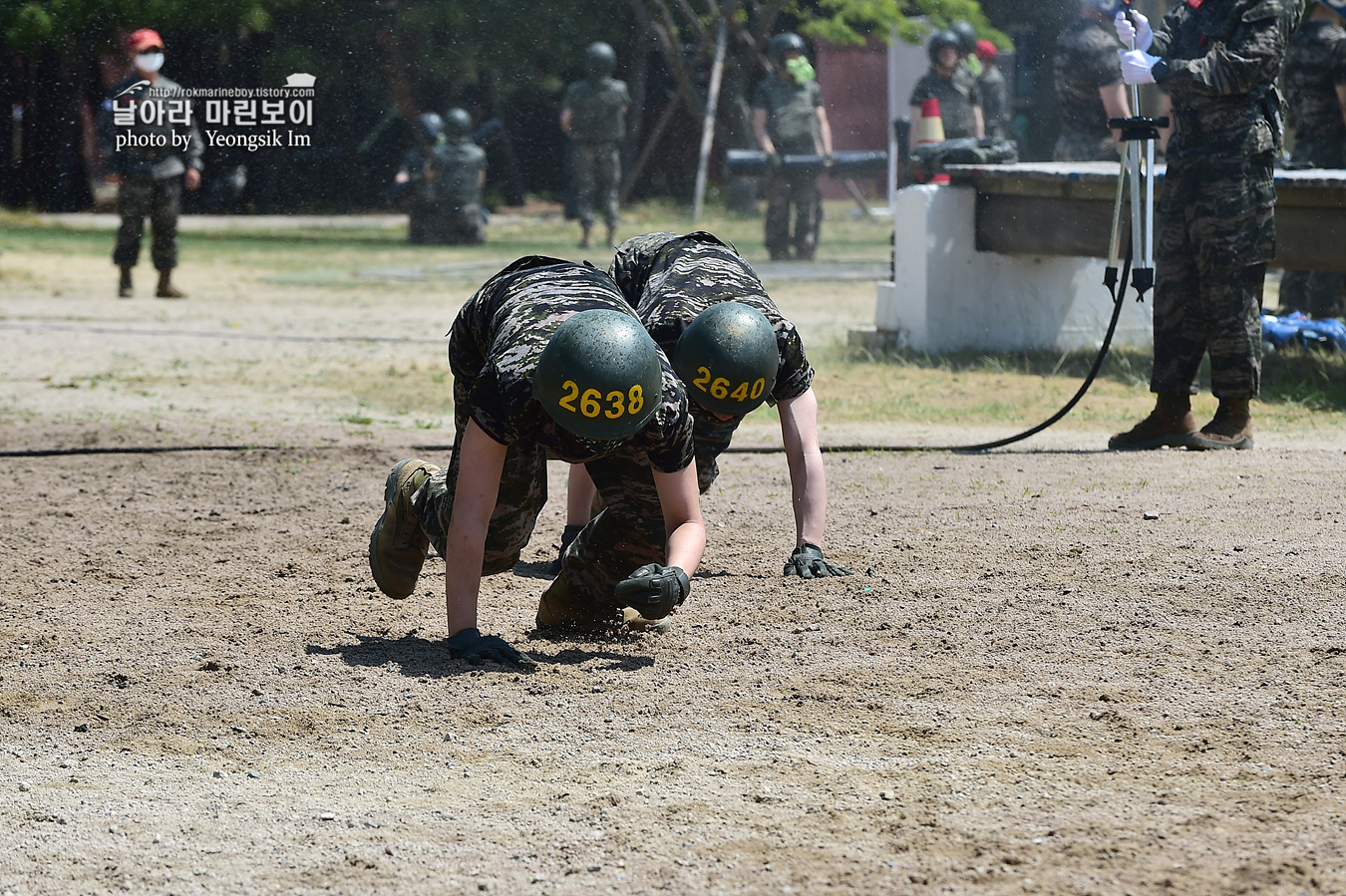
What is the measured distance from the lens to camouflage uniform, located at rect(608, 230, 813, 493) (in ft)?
14.3

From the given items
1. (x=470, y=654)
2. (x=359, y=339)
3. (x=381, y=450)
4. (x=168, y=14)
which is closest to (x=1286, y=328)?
(x=381, y=450)

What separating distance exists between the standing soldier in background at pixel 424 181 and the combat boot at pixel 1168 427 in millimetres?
12815

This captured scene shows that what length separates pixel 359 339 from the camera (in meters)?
10.9

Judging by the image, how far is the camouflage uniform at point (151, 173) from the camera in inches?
507

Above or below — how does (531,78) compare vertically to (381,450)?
above

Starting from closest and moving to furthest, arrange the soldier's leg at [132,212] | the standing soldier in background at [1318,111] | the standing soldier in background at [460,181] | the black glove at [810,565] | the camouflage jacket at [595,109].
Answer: the black glove at [810,565], the standing soldier in background at [1318,111], the soldier's leg at [132,212], the camouflage jacket at [595,109], the standing soldier in background at [460,181]

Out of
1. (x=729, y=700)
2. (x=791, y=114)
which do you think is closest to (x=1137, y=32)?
(x=729, y=700)

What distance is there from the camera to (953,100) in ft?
Answer: 49.4


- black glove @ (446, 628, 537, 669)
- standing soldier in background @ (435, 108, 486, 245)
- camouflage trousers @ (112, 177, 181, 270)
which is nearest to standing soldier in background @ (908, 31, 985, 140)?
standing soldier in background @ (435, 108, 486, 245)

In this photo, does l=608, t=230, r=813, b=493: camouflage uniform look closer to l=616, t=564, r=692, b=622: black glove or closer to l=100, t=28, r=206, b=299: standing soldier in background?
l=616, t=564, r=692, b=622: black glove

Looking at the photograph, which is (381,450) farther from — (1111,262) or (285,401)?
(1111,262)

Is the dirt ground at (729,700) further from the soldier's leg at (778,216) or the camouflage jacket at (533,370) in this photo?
the soldier's leg at (778,216)

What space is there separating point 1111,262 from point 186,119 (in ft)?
29.1

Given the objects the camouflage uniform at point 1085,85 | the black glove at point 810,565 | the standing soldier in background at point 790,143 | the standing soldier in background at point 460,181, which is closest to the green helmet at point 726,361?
the black glove at point 810,565
